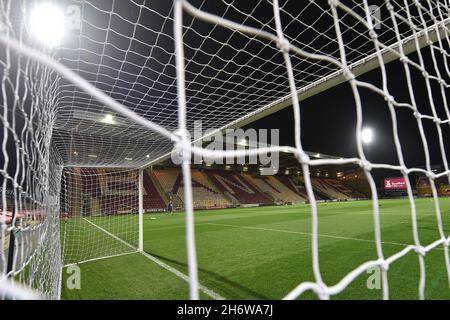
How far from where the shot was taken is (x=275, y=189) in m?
28.7

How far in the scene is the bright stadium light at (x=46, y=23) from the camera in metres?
1.35

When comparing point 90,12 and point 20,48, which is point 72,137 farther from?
point 20,48

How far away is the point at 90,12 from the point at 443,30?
91.1 inches

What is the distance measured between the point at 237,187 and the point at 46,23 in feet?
81.7

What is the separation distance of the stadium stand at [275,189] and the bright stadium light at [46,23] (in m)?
26.4

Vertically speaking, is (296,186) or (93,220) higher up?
(296,186)

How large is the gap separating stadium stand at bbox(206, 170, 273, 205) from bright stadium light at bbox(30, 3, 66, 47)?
907 inches

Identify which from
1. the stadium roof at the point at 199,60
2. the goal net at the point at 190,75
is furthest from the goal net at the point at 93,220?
the stadium roof at the point at 199,60

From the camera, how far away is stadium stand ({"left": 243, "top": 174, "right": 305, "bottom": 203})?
2758cm

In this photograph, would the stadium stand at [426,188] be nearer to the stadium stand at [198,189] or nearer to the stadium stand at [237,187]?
the stadium stand at [237,187]

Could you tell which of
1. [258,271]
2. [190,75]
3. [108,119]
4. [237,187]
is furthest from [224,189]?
[190,75]

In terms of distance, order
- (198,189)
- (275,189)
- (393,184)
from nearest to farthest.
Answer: (198,189) → (275,189) → (393,184)

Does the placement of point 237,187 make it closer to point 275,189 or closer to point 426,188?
point 275,189

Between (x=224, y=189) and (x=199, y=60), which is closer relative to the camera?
(x=199, y=60)
